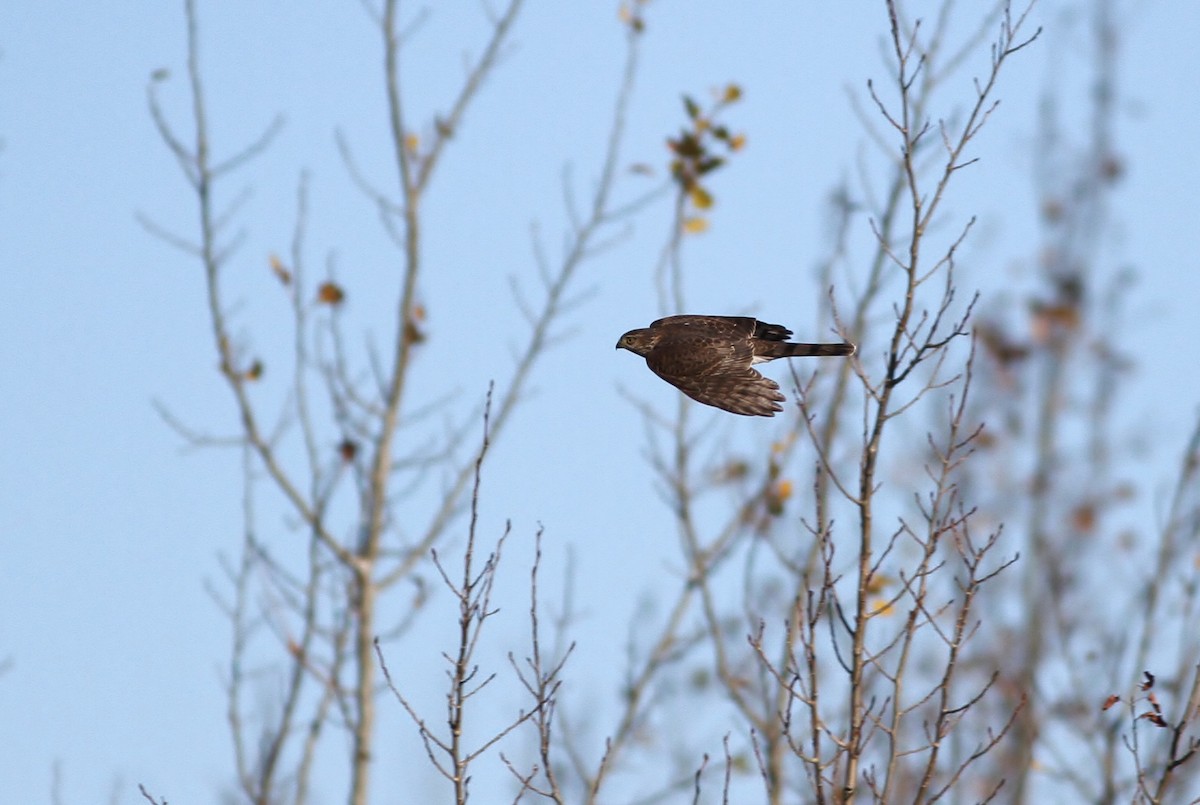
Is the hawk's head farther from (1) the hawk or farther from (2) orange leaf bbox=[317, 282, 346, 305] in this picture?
(2) orange leaf bbox=[317, 282, 346, 305]

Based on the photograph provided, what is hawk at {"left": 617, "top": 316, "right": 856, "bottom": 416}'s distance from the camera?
5.75m

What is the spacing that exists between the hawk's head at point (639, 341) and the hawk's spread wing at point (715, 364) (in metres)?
0.05

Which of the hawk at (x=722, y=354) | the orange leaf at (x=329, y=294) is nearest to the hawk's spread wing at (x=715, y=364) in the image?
the hawk at (x=722, y=354)

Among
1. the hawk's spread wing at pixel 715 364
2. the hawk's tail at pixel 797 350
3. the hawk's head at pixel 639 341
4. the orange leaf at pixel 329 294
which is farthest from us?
the orange leaf at pixel 329 294

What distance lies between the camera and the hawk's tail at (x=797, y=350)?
5949mm

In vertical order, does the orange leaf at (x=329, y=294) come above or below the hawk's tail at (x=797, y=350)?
above

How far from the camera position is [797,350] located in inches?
240

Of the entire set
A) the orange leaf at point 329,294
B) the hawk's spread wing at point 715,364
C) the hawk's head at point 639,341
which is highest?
the orange leaf at point 329,294

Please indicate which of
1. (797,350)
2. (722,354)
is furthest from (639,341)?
(797,350)

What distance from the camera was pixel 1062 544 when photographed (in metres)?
13.3

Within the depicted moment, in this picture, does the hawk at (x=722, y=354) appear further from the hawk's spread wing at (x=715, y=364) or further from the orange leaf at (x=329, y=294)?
the orange leaf at (x=329, y=294)

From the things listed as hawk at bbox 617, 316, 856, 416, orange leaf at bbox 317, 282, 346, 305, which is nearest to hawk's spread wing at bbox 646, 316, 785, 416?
hawk at bbox 617, 316, 856, 416

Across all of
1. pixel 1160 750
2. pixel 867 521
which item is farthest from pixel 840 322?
pixel 1160 750

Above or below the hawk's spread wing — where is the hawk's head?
above
